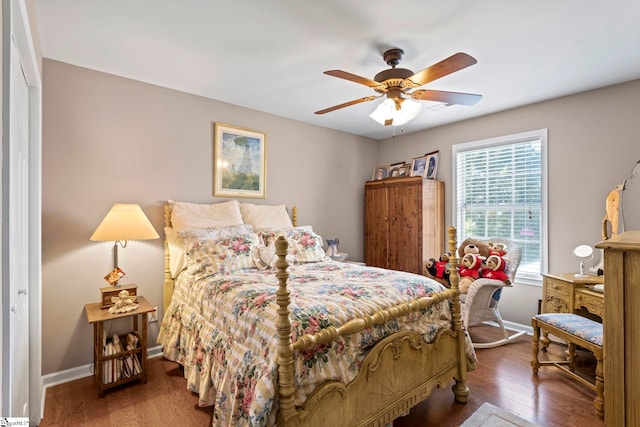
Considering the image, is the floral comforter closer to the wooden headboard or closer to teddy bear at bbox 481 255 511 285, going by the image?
the wooden headboard

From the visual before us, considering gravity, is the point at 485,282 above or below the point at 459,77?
below

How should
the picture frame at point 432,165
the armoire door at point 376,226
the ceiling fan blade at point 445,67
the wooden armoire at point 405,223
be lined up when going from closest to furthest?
the ceiling fan blade at point 445,67, the wooden armoire at point 405,223, the picture frame at point 432,165, the armoire door at point 376,226

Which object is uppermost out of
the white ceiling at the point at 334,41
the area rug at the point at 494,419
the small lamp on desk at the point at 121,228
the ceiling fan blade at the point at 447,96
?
the white ceiling at the point at 334,41

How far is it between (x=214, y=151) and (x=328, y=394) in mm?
2658

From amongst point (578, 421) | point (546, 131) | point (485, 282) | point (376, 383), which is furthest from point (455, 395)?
point (546, 131)

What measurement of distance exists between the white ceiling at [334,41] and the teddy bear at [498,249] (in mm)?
1584

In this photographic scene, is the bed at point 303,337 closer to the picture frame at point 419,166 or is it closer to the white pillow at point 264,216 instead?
the white pillow at point 264,216

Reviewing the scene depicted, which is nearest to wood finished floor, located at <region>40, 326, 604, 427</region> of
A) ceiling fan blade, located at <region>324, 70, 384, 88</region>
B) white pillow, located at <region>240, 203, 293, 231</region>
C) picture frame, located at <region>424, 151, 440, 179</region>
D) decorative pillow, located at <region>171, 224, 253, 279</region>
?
decorative pillow, located at <region>171, 224, 253, 279</region>

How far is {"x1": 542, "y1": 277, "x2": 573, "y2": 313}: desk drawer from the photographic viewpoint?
112 inches

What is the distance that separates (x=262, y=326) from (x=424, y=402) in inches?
56.4

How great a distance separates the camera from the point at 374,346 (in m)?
1.77

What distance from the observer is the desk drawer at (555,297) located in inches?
112

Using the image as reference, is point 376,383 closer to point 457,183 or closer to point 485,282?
point 485,282

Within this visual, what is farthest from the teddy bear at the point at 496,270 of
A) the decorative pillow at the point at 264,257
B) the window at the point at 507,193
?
the decorative pillow at the point at 264,257
